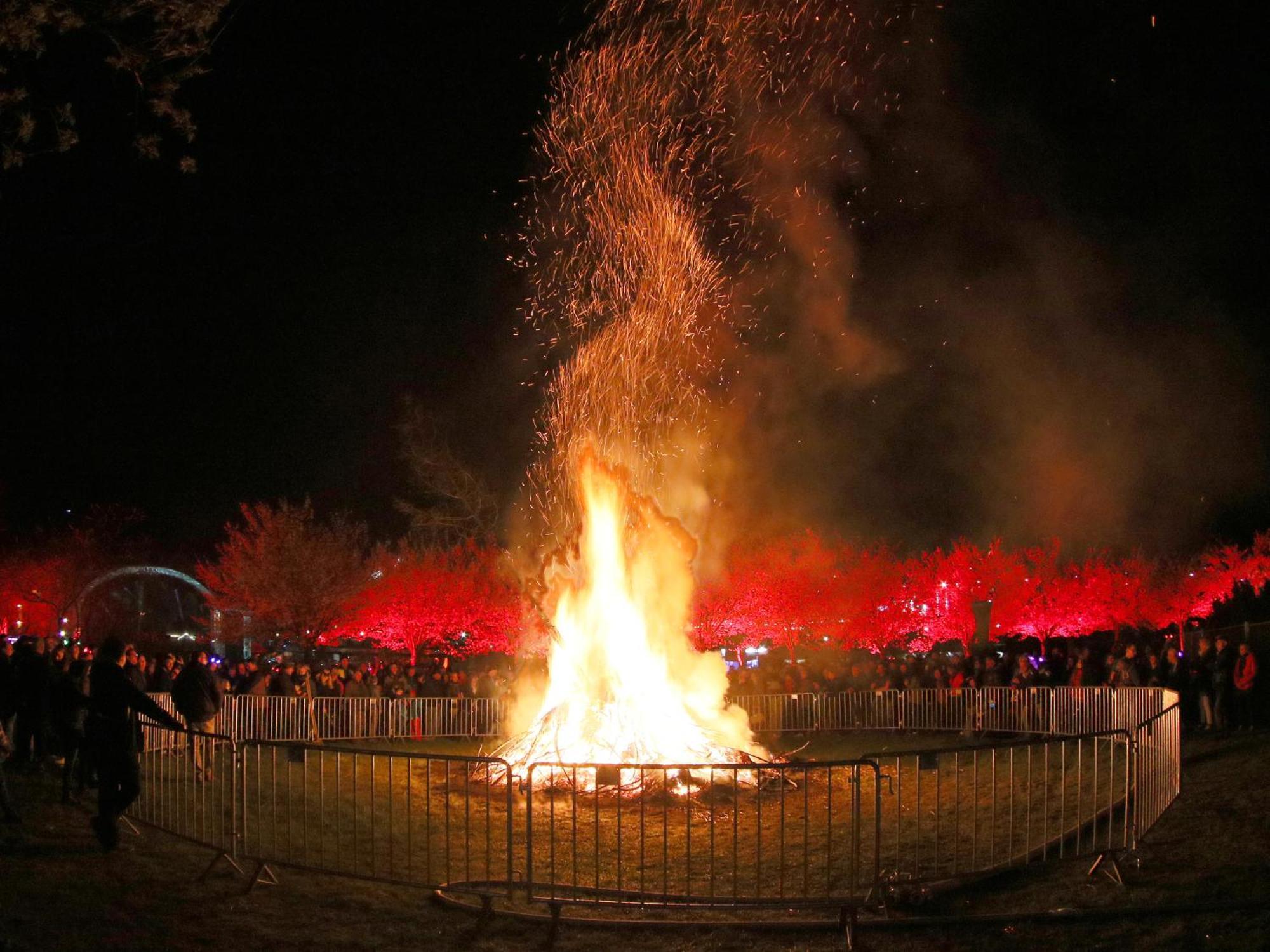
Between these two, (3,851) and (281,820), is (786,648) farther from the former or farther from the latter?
(3,851)

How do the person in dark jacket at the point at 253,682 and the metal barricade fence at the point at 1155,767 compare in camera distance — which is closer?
the metal barricade fence at the point at 1155,767

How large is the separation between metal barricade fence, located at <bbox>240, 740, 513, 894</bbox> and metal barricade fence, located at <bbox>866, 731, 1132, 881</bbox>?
10.6 ft

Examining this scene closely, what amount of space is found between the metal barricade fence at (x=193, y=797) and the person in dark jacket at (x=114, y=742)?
35cm

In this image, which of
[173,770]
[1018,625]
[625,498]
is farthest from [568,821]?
[1018,625]

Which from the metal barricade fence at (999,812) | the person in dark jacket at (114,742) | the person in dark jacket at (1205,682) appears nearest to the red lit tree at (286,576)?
the metal barricade fence at (999,812)

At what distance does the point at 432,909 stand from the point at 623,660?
755 centimetres

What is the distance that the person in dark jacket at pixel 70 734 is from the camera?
11.3 metres

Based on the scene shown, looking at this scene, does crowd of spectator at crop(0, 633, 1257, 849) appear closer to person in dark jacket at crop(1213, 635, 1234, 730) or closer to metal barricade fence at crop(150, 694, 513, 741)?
person in dark jacket at crop(1213, 635, 1234, 730)

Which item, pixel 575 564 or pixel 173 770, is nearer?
pixel 173 770

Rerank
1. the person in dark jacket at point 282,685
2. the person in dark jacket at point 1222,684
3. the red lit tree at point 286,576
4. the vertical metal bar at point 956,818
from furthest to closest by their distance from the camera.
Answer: the red lit tree at point 286,576
the person in dark jacket at point 282,685
the person in dark jacket at point 1222,684
the vertical metal bar at point 956,818

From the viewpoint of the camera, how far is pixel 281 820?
11648 millimetres

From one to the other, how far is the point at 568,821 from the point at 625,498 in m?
5.33

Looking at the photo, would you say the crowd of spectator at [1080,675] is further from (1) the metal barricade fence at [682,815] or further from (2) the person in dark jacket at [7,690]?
(2) the person in dark jacket at [7,690]

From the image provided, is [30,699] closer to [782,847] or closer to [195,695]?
[195,695]
